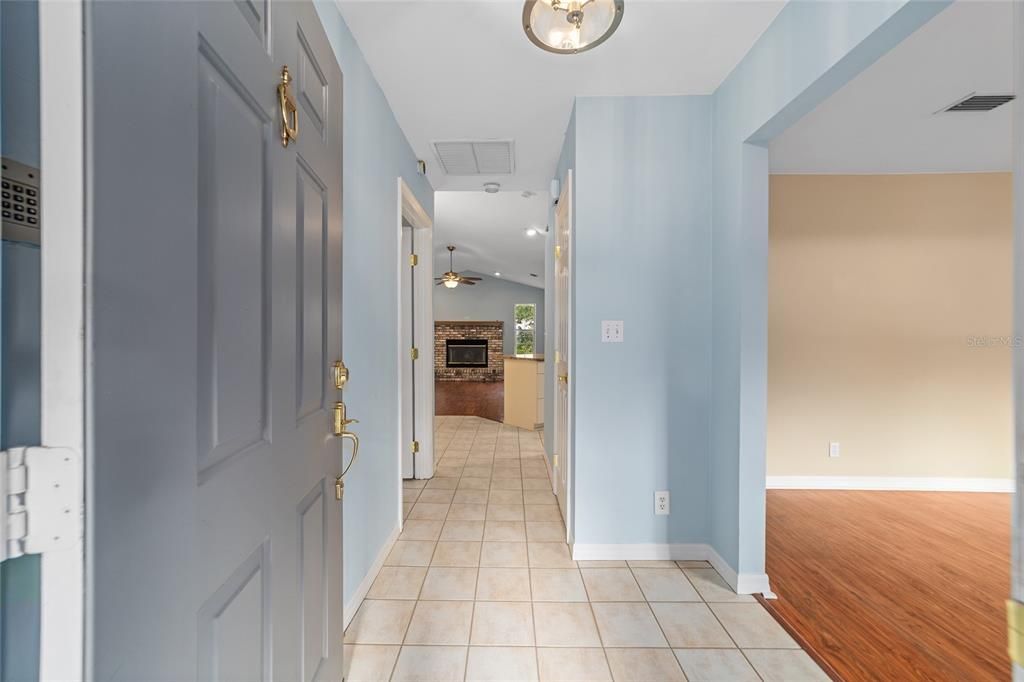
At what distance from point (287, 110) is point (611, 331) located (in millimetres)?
1727

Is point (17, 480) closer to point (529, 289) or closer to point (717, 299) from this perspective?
point (717, 299)

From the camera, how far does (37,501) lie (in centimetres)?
39

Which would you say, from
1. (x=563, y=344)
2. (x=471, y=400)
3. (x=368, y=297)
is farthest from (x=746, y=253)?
(x=471, y=400)

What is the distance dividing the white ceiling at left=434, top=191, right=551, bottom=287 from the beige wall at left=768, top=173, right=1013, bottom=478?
7.18 ft

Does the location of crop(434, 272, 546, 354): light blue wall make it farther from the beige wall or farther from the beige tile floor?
the beige tile floor

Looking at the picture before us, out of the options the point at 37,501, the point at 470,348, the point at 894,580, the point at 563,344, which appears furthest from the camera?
the point at 470,348

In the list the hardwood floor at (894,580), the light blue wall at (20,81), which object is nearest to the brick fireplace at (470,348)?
the hardwood floor at (894,580)

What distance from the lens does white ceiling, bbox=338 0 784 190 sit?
163 centimetres

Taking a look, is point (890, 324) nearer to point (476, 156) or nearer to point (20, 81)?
point (476, 156)

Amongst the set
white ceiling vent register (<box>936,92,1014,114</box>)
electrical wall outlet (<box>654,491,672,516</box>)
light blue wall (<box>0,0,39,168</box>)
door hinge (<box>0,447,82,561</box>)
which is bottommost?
electrical wall outlet (<box>654,491,672,516</box>)

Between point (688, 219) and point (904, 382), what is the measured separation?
2.46 metres

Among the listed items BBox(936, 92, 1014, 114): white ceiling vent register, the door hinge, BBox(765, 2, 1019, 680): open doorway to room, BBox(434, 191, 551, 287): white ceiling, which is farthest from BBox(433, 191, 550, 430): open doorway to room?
the door hinge

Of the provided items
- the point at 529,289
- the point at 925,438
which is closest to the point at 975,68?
the point at 925,438

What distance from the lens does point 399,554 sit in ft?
7.45
